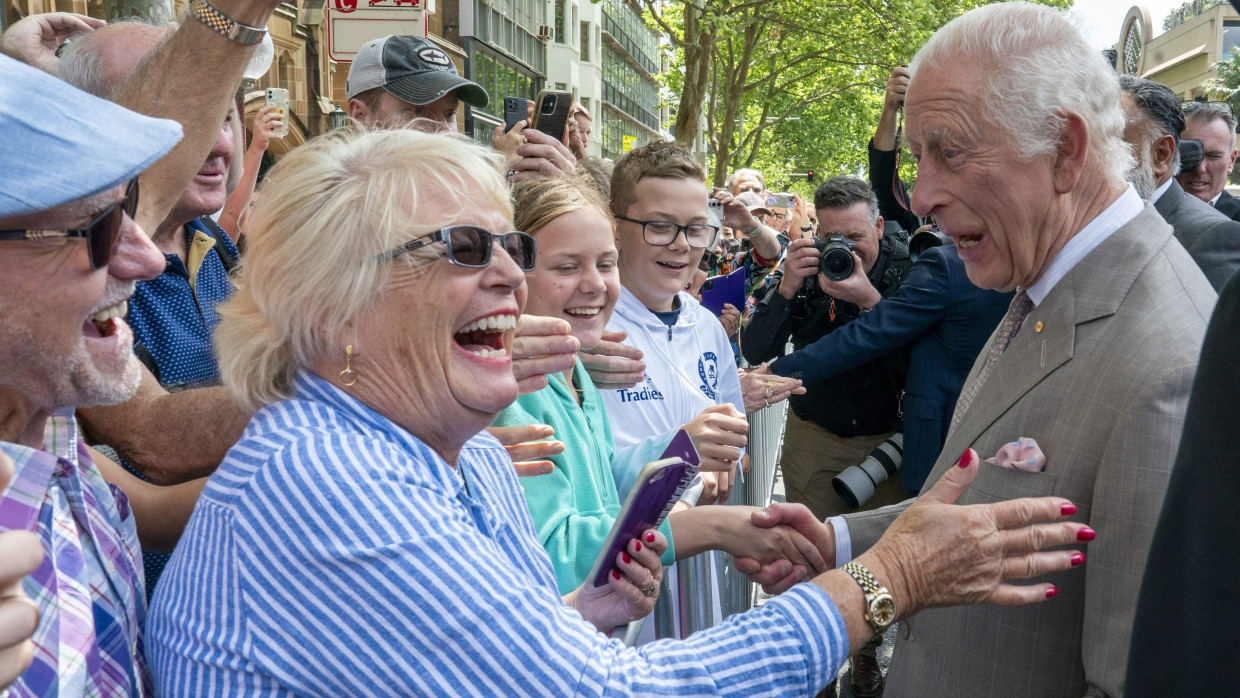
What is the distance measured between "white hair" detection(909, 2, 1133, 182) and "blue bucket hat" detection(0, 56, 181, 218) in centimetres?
183

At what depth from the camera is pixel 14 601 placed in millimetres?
980

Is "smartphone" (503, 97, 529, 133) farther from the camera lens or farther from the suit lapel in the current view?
the suit lapel

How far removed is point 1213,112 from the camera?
6961 millimetres

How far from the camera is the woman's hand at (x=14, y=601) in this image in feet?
3.14

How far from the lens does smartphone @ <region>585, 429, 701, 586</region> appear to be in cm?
204

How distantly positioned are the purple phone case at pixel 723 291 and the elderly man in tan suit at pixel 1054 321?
404cm

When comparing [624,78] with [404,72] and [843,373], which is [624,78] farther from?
Answer: [404,72]

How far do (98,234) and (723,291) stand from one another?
5.51m

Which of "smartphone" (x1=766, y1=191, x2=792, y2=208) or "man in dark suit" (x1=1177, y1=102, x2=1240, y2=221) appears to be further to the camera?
"smartphone" (x1=766, y1=191, x2=792, y2=208)

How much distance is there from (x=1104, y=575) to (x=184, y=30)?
2.15 meters

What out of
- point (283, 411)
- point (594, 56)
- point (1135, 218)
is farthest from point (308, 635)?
point (594, 56)

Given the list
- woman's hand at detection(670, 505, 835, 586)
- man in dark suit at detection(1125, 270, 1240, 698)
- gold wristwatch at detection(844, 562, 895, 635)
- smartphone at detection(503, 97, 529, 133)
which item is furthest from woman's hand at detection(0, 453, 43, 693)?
smartphone at detection(503, 97, 529, 133)

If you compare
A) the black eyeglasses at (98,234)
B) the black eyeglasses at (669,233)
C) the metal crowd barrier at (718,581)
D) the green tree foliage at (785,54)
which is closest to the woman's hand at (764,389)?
the metal crowd barrier at (718,581)

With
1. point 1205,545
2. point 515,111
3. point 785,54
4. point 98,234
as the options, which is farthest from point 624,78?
point 1205,545
